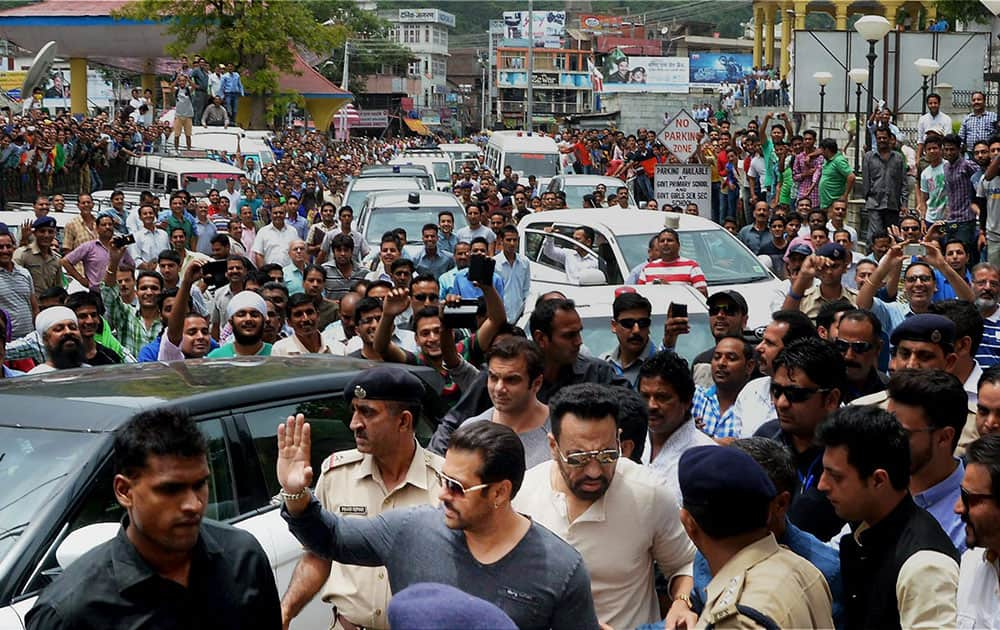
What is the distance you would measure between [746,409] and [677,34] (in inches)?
6227

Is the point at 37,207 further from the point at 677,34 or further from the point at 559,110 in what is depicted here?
the point at 677,34

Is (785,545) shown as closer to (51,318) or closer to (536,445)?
(536,445)

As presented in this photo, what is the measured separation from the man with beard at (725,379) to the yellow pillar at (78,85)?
1828 inches

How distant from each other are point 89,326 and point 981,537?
6.29 meters

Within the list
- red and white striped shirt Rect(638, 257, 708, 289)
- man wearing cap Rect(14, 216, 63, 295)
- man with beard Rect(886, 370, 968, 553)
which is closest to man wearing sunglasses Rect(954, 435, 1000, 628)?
man with beard Rect(886, 370, 968, 553)

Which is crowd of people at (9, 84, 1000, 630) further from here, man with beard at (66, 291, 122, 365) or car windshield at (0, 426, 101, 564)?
car windshield at (0, 426, 101, 564)

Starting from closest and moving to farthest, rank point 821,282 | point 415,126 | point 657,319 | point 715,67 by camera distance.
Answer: point 821,282, point 657,319, point 415,126, point 715,67

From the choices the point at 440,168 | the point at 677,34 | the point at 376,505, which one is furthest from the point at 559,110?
the point at 376,505

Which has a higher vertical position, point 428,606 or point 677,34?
point 677,34

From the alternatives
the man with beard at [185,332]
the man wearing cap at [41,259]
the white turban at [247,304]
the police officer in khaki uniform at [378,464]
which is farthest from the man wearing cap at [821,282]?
the man wearing cap at [41,259]

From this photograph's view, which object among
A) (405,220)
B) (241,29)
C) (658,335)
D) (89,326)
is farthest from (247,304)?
(241,29)

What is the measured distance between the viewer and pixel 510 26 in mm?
143500

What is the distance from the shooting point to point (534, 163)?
30.8 meters

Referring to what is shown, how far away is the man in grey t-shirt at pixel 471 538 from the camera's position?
12.4 ft
